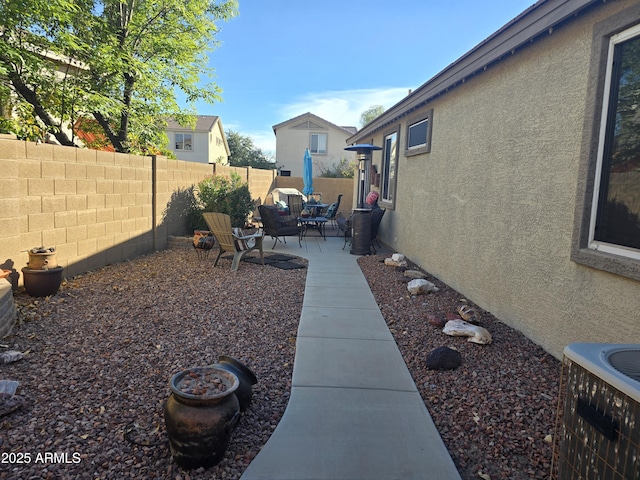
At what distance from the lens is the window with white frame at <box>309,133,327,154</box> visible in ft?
106

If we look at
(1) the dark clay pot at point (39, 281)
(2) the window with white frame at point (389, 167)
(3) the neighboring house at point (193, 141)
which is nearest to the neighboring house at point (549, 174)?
(2) the window with white frame at point (389, 167)

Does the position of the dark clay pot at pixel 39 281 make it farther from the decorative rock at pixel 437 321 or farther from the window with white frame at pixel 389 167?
the window with white frame at pixel 389 167

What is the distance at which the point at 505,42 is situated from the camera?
15.5ft

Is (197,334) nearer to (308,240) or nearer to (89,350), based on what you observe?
(89,350)

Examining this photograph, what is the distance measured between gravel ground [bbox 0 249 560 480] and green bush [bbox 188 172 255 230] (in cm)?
401

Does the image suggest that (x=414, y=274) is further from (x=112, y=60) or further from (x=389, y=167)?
(x=112, y=60)

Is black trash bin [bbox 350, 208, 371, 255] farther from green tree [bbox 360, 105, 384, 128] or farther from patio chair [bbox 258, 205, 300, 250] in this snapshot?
green tree [bbox 360, 105, 384, 128]

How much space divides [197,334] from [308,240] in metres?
7.36

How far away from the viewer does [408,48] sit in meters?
13.5

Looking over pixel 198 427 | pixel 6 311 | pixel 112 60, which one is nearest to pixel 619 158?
pixel 198 427

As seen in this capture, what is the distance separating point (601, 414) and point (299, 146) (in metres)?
31.8

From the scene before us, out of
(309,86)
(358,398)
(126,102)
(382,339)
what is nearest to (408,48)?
(126,102)

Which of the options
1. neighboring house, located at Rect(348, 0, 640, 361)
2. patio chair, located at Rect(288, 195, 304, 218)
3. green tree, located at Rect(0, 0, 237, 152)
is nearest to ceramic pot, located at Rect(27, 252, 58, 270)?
green tree, located at Rect(0, 0, 237, 152)

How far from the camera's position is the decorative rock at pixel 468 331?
14.0ft
